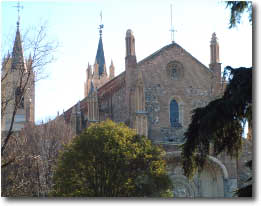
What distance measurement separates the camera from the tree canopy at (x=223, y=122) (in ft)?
29.9

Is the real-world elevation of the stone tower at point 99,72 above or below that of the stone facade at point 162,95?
above

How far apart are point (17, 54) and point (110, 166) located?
3562 millimetres

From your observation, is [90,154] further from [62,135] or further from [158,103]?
[158,103]

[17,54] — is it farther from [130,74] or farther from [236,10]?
[130,74]

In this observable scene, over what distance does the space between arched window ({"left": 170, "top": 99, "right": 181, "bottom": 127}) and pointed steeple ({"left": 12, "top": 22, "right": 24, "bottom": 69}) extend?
10349 mm

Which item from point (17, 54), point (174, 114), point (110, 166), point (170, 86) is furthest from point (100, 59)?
point (17, 54)

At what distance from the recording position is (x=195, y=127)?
9.45m

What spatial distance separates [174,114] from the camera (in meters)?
23.3

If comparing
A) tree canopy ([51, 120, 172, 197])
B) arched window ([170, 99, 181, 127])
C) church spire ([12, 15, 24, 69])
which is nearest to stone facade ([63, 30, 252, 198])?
arched window ([170, 99, 181, 127])

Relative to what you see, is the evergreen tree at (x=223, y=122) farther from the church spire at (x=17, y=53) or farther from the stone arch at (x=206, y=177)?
the stone arch at (x=206, y=177)

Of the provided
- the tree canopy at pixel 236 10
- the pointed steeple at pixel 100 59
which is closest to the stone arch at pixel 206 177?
the tree canopy at pixel 236 10

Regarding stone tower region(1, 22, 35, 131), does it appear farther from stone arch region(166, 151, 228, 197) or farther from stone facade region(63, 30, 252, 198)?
stone facade region(63, 30, 252, 198)

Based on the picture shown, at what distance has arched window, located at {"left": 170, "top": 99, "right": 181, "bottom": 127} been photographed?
75.2 feet

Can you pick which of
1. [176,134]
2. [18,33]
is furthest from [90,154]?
[176,134]
